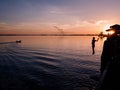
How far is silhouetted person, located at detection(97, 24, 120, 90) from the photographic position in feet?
44.4

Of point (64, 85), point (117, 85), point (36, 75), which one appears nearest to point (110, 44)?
point (117, 85)

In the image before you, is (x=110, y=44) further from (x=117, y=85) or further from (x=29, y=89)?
(x=29, y=89)

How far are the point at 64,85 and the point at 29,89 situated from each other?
430 centimetres

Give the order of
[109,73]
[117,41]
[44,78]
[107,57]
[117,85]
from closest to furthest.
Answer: [117,85]
[109,73]
[117,41]
[107,57]
[44,78]

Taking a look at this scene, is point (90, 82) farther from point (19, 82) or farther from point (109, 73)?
point (19, 82)

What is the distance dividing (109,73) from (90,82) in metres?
5.41

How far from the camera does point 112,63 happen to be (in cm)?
1581

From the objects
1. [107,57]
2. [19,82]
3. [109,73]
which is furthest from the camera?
[19,82]

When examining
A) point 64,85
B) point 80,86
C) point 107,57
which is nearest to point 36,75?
point 64,85

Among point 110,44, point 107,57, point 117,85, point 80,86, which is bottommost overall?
point 80,86

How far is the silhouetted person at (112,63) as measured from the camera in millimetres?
13545

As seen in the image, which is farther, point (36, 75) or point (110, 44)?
point (36, 75)

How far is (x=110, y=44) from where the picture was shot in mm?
17594

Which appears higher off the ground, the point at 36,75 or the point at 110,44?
the point at 110,44
